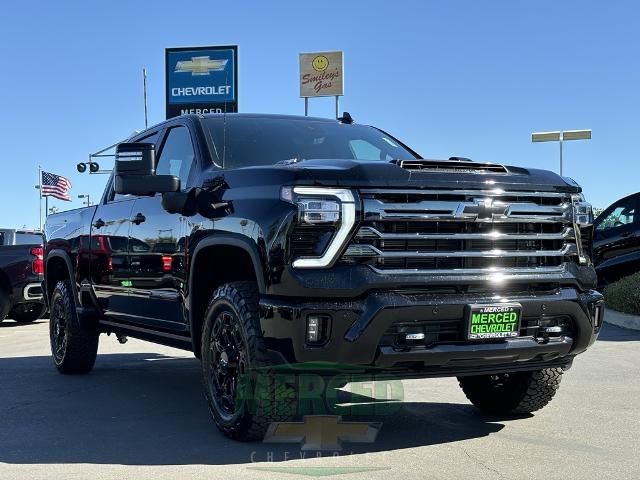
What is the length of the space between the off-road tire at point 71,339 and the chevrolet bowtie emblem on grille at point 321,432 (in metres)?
2.96

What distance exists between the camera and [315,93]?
39406mm

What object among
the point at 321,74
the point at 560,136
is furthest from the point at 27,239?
the point at 321,74

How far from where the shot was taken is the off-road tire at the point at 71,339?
24.7 feet

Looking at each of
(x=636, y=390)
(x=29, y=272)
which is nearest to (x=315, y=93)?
(x=29, y=272)

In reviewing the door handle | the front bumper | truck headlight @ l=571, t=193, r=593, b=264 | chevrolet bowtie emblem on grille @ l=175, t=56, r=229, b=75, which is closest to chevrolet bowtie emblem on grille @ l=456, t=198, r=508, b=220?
the front bumper

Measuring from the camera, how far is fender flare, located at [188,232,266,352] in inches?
169

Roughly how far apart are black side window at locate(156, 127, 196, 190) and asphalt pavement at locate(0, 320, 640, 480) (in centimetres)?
174

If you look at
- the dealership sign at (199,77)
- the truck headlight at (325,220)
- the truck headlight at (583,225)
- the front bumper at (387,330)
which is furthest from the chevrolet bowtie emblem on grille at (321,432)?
the dealership sign at (199,77)

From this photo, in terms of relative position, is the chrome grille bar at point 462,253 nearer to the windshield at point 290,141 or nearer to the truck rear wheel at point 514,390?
the truck rear wheel at point 514,390

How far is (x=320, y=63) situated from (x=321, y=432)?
36143mm

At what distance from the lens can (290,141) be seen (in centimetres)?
574

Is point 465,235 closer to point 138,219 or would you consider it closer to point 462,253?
point 462,253

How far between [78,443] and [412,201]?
8.22ft

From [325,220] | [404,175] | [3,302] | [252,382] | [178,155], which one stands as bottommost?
[3,302]
